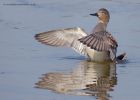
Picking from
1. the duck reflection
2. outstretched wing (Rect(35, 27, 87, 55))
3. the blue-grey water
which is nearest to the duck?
outstretched wing (Rect(35, 27, 87, 55))

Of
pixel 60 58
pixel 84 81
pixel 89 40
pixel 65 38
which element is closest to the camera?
pixel 84 81

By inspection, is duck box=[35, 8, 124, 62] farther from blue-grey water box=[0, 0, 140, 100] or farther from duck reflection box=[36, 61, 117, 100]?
duck reflection box=[36, 61, 117, 100]

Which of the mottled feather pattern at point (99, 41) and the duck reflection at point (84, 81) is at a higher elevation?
the mottled feather pattern at point (99, 41)

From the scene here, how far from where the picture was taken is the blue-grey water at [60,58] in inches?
348

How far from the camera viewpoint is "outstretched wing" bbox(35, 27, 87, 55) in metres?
11.9

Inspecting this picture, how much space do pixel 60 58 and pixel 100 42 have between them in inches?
29.7

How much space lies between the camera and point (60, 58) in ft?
37.2

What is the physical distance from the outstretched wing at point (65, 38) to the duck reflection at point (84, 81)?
2.90 ft

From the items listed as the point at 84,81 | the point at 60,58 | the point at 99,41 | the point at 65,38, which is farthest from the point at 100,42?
the point at 84,81

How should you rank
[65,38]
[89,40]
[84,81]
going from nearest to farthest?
[84,81]
[89,40]
[65,38]

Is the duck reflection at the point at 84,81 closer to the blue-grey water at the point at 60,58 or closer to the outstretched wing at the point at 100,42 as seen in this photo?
the blue-grey water at the point at 60,58

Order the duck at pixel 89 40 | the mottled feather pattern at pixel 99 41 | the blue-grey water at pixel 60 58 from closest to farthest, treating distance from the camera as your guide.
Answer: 1. the blue-grey water at pixel 60 58
2. the mottled feather pattern at pixel 99 41
3. the duck at pixel 89 40

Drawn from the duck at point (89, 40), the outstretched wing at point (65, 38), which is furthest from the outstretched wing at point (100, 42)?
the outstretched wing at point (65, 38)

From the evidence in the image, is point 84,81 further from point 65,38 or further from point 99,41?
point 65,38
